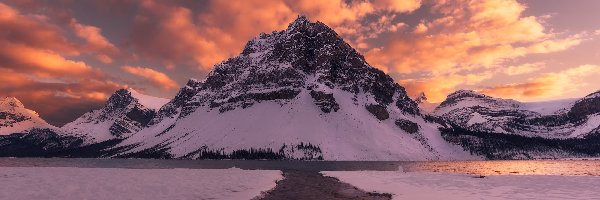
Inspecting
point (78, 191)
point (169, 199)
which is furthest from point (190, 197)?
point (78, 191)

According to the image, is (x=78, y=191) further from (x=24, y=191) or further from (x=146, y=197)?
(x=146, y=197)

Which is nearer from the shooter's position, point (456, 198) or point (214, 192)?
point (456, 198)

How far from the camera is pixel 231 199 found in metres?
39.7

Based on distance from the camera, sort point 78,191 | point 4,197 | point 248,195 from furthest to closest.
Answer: point 248,195
point 78,191
point 4,197

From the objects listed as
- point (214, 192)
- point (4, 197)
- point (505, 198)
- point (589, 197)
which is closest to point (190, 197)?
point (214, 192)

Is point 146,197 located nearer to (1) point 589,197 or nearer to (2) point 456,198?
(2) point 456,198

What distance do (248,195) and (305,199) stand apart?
589 centimetres

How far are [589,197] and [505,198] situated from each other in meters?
6.99

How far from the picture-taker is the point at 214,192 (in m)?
44.7

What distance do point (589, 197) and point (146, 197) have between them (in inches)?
1459

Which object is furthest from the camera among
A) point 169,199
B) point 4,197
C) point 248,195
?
point 248,195

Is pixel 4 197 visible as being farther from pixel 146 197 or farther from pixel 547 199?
pixel 547 199

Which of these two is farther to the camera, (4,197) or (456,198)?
(456,198)

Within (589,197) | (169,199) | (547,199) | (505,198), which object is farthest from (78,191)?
(589,197)
